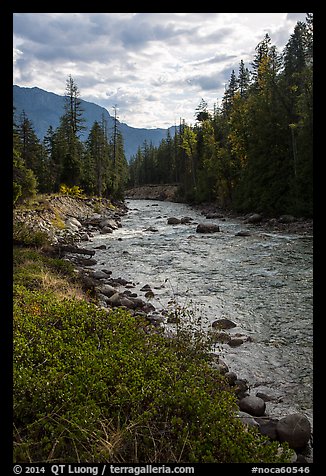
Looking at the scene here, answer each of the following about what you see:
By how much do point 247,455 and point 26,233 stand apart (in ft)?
43.7

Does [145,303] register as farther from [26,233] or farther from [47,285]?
[26,233]

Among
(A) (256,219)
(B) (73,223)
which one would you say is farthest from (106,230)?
(A) (256,219)

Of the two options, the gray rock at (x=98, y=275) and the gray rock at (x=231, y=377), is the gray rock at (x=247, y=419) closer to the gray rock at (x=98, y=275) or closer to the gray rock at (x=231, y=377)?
the gray rock at (x=231, y=377)

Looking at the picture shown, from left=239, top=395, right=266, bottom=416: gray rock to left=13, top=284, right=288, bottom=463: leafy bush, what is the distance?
1.56ft

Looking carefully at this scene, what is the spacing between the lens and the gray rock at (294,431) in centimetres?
436

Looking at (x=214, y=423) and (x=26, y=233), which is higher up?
(x=26, y=233)

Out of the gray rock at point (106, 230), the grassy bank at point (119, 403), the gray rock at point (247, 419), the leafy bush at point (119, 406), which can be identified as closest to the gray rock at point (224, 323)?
the grassy bank at point (119, 403)

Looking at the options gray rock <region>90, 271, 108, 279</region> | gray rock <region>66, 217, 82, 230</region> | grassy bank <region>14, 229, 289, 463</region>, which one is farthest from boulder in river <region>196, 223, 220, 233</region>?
grassy bank <region>14, 229, 289, 463</region>

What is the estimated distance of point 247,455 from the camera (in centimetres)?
338

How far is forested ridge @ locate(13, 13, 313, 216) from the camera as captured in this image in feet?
85.3

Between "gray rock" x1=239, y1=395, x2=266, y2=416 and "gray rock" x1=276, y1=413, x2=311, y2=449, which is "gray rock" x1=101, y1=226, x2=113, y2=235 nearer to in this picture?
"gray rock" x1=239, y1=395, x2=266, y2=416

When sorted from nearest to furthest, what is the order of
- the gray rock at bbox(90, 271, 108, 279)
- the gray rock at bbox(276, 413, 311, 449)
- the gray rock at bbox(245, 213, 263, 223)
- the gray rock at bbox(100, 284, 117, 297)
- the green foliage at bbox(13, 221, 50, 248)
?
the gray rock at bbox(276, 413, 311, 449), the gray rock at bbox(100, 284, 117, 297), the gray rock at bbox(90, 271, 108, 279), the green foliage at bbox(13, 221, 50, 248), the gray rock at bbox(245, 213, 263, 223)
